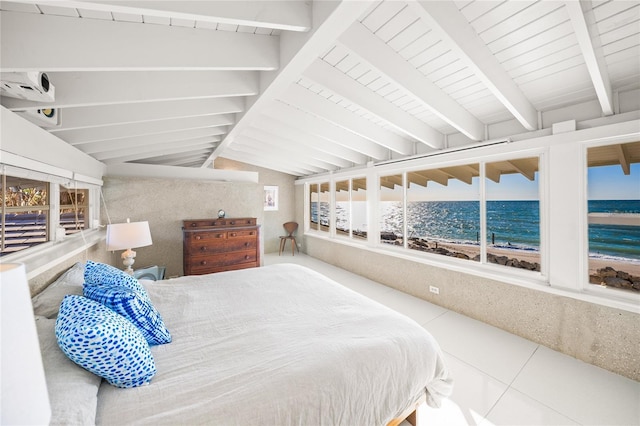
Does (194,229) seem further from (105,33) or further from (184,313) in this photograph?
(105,33)

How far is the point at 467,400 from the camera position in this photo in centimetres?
186

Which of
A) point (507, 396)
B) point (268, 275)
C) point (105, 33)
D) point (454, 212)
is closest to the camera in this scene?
point (105, 33)

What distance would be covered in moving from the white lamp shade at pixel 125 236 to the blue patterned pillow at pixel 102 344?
193 cm

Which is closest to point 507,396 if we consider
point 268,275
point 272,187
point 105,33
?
point 268,275

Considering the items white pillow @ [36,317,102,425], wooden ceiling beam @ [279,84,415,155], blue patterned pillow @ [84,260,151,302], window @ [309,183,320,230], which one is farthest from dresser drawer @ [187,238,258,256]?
white pillow @ [36,317,102,425]

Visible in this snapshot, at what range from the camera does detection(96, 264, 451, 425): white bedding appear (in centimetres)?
97

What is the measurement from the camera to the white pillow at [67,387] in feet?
2.61

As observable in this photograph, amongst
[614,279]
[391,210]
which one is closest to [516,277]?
[614,279]

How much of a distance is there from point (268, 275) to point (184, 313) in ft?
3.09

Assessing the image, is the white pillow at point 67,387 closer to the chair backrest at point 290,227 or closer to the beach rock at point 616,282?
the beach rock at point 616,282

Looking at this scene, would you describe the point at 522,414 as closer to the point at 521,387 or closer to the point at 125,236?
the point at 521,387

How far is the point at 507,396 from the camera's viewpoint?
1.89 m

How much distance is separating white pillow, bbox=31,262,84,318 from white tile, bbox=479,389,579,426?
2.75 meters

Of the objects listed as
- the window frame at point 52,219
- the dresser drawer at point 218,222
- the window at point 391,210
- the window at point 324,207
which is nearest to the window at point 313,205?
the window at point 324,207
